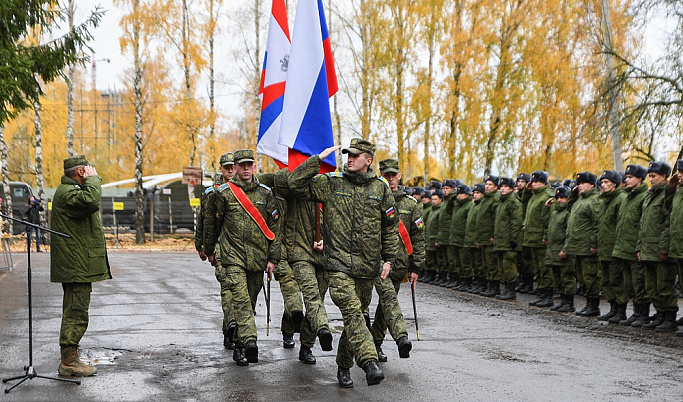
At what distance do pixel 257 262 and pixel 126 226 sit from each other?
3181cm

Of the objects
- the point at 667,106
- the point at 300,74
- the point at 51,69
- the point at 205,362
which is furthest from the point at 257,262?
A: the point at 667,106

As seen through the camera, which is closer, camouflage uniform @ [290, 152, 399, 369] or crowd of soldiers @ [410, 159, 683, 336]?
camouflage uniform @ [290, 152, 399, 369]

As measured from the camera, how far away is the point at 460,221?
17375 millimetres

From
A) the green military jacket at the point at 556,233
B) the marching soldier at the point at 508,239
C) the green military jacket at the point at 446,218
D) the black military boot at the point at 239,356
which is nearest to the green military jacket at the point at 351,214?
the black military boot at the point at 239,356

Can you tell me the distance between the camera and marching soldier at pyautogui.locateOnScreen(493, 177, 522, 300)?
15.1 meters

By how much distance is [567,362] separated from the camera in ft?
28.1

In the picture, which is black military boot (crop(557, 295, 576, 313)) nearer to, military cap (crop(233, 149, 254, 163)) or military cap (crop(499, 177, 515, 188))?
military cap (crop(499, 177, 515, 188))

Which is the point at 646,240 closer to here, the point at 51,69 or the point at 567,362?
the point at 567,362

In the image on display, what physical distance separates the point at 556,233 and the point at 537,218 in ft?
4.05

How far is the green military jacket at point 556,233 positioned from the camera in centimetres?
1365

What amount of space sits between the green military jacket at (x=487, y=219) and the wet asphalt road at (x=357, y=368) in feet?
7.24

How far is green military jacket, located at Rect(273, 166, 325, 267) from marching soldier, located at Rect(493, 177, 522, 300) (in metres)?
7.33

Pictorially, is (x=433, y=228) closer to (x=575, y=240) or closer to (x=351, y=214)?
(x=575, y=240)

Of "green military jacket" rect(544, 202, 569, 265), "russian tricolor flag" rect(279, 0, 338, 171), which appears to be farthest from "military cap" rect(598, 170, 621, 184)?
"russian tricolor flag" rect(279, 0, 338, 171)
